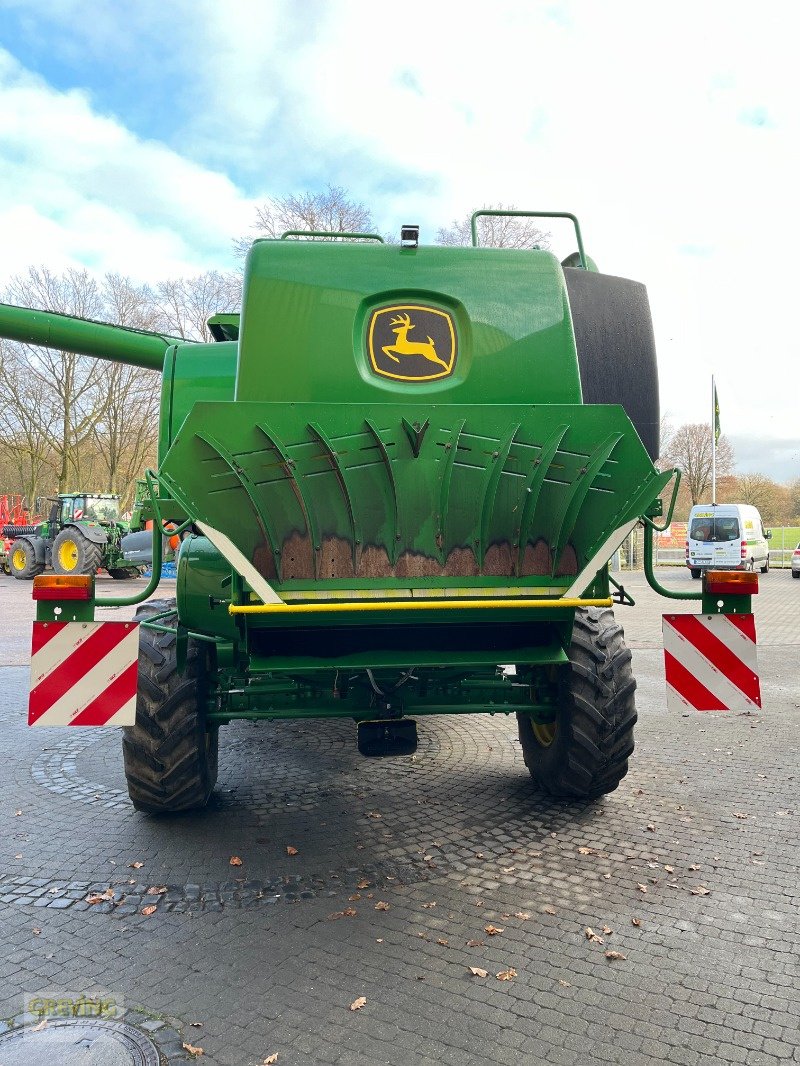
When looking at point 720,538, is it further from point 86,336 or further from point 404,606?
point 404,606

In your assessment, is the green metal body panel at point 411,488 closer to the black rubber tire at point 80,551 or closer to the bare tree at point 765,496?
the black rubber tire at point 80,551

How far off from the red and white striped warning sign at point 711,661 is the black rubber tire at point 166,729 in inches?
95.3

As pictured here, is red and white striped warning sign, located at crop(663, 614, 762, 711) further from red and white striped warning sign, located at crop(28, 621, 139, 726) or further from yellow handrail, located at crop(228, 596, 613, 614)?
red and white striped warning sign, located at crop(28, 621, 139, 726)

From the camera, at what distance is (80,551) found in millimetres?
21109

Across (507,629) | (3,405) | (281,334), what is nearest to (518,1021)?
(507,629)

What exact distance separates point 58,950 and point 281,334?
2826 millimetres

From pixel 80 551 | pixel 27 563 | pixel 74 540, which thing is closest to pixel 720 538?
pixel 80 551

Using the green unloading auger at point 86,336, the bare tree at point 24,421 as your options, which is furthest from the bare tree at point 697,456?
the green unloading auger at point 86,336

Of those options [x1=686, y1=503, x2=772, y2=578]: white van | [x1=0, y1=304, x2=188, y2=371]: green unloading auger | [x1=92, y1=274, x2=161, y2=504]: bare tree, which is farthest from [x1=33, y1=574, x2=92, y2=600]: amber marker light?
[x1=92, y1=274, x2=161, y2=504]: bare tree

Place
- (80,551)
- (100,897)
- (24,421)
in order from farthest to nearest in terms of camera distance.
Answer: (24,421), (80,551), (100,897)

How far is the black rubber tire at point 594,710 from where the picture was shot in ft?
14.0

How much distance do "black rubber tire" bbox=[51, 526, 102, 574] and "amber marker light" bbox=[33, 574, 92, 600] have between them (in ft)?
58.9

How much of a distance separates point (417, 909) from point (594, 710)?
140 centimetres

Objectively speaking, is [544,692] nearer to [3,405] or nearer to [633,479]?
[633,479]
